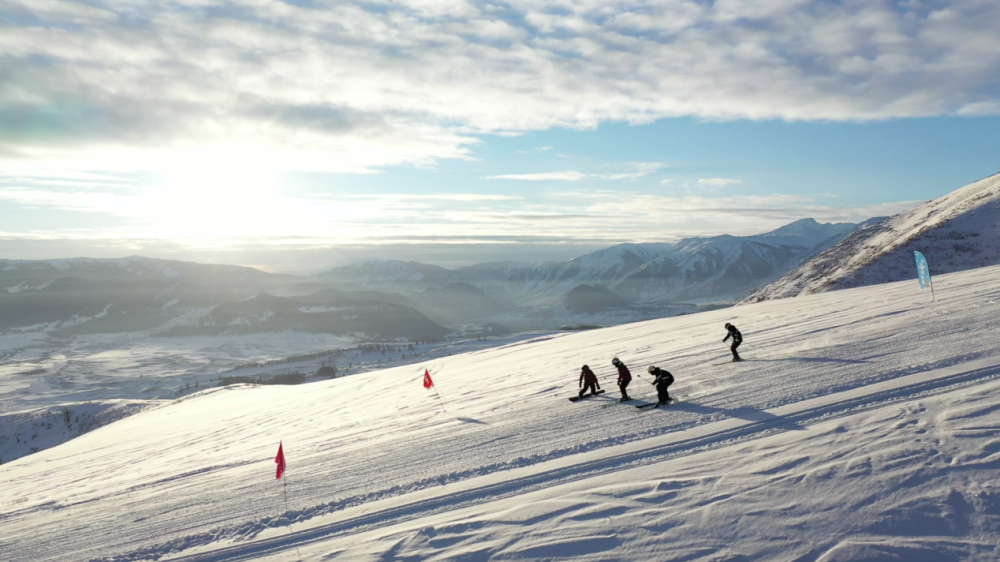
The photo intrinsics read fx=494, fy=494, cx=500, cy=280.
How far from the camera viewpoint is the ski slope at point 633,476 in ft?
23.3

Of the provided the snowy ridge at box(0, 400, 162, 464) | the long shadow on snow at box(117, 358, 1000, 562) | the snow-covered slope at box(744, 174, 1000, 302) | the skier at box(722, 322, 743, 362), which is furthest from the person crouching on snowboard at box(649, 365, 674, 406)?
the snowy ridge at box(0, 400, 162, 464)

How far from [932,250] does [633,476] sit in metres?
83.8

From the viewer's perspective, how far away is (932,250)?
6894 centimetres

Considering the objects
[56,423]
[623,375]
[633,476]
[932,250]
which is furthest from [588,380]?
[932,250]

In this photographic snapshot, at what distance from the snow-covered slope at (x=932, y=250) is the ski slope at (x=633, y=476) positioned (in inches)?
2250

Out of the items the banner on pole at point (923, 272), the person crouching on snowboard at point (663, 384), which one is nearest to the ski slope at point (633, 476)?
the person crouching on snowboard at point (663, 384)

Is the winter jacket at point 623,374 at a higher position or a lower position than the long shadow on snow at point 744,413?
higher

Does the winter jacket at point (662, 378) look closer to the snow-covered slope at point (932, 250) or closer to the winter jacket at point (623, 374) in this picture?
the winter jacket at point (623, 374)

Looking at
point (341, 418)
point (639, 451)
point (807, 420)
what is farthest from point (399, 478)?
point (341, 418)

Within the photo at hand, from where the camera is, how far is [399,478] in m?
11.0

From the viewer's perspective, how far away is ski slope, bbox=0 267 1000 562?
23.3 ft

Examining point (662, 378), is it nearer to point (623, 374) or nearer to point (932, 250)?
point (623, 374)

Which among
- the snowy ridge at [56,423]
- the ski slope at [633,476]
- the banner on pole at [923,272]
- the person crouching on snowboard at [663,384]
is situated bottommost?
the snowy ridge at [56,423]

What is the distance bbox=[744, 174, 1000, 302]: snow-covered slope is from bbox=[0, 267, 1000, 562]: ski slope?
2250 inches
